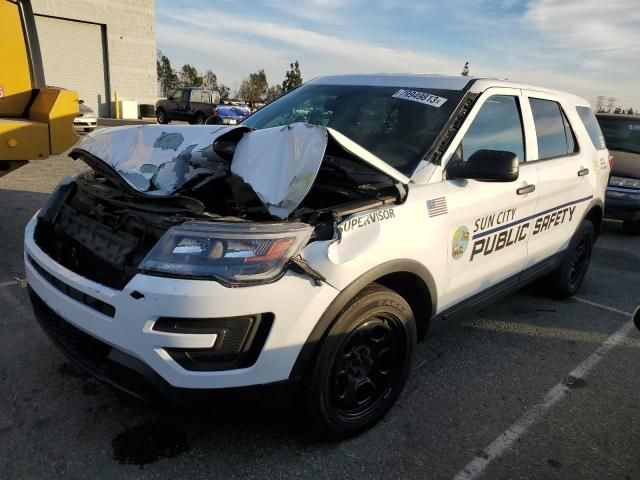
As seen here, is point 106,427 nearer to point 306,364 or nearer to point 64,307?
point 64,307

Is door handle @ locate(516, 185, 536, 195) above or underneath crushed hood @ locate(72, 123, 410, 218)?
underneath

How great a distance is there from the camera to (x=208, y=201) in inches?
102

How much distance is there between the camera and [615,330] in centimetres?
432

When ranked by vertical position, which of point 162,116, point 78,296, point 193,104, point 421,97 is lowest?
point 162,116

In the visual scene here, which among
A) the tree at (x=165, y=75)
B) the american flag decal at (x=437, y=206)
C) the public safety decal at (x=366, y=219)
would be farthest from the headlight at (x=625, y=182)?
the tree at (x=165, y=75)

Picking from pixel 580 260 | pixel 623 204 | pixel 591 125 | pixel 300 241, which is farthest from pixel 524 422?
pixel 623 204

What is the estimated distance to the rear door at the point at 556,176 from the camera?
379 cm

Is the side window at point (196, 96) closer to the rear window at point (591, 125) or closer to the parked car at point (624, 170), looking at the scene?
the parked car at point (624, 170)

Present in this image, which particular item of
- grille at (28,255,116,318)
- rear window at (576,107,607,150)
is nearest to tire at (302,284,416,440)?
grille at (28,255,116,318)

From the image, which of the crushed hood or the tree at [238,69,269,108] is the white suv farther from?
the tree at [238,69,269,108]

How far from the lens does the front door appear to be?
294 centimetres

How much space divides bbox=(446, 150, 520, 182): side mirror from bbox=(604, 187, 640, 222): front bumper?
6230 mm

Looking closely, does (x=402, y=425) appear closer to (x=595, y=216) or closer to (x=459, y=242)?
(x=459, y=242)

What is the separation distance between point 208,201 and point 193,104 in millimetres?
22987
